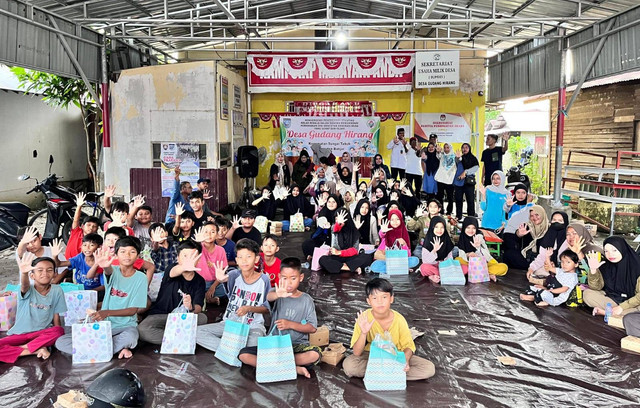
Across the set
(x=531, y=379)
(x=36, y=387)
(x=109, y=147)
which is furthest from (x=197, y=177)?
(x=531, y=379)

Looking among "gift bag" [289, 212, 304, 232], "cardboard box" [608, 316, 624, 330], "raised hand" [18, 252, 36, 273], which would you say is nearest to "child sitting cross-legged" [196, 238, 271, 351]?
"raised hand" [18, 252, 36, 273]

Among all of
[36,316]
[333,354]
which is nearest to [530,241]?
[333,354]

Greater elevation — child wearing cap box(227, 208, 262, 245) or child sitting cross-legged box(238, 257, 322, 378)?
child wearing cap box(227, 208, 262, 245)

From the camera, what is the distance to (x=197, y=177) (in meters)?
12.2

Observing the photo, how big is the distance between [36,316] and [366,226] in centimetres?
508

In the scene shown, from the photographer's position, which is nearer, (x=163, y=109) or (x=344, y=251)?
(x=344, y=251)

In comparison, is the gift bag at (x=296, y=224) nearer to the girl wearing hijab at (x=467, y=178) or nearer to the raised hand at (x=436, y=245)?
the girl wearing hijab at (x=467, y=178)

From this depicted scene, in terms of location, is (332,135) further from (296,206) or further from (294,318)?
(294,318)

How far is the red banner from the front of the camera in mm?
14289

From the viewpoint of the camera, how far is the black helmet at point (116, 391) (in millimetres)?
3512

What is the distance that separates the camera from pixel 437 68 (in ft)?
44.4

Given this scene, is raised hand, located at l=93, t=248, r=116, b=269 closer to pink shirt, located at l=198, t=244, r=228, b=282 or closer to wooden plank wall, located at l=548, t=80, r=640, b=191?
pink shirt, located at l=198, t=244, r=228, b=282

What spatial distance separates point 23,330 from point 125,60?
933cm

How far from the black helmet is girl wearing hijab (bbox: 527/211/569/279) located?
4879 mm
